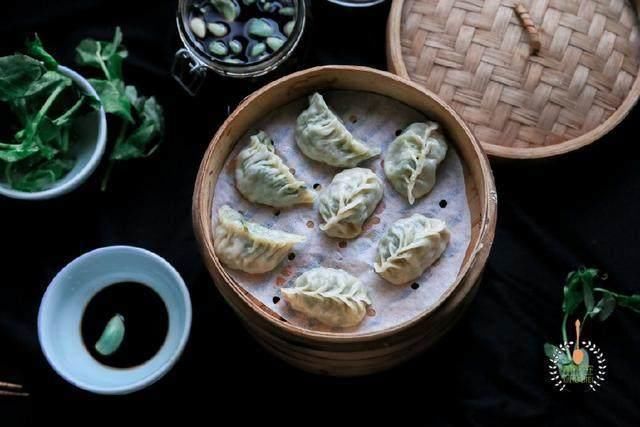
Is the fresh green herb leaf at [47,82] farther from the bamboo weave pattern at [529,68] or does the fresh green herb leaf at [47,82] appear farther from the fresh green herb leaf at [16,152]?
the bamboo weave pattern at [529,68]

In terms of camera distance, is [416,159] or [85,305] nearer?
[416,159]

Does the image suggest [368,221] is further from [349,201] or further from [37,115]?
[37,115]

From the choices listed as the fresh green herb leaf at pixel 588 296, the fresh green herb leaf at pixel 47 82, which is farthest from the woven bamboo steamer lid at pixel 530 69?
the fresh green herb leaf at pixel 47 82

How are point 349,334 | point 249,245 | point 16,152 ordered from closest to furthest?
point 349,334 < point 249,245 < point 16,152

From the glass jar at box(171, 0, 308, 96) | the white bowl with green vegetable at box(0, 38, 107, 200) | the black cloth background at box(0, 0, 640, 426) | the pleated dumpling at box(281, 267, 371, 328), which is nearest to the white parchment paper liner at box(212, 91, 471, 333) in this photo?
the pleated dumpling at box(281, 267, 371, 328)

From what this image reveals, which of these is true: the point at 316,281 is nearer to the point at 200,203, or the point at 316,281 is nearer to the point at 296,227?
the point at 296,227

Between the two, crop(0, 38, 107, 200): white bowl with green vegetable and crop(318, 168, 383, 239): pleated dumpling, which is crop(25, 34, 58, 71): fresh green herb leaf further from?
crop(318, 168, 383, 239): pleated dumpling

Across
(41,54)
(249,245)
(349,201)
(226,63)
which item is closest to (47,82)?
(41,54)
